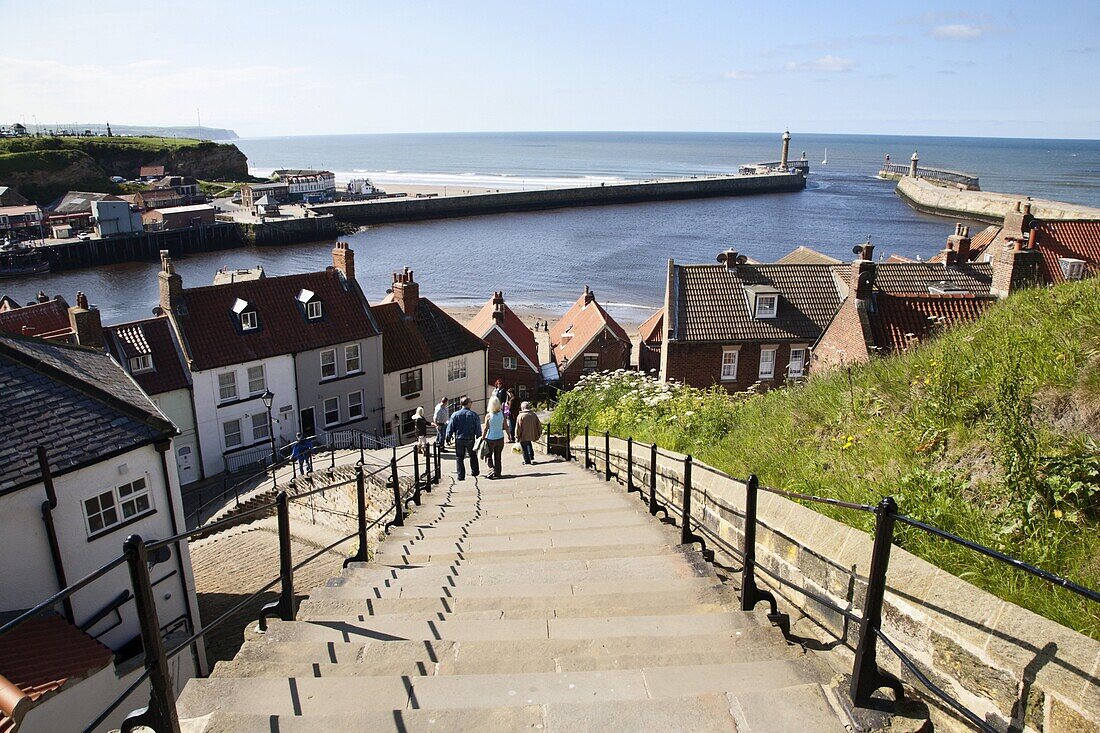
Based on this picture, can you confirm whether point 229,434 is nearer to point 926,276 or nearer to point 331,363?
point 331,363

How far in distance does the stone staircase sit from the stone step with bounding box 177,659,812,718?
0.03ft

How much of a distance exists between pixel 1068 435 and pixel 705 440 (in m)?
5.86

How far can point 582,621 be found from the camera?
16.3 ft

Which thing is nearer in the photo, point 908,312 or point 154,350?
point 908,312

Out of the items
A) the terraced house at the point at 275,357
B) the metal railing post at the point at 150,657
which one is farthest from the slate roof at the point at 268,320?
the metal railing post at the point at 150,657

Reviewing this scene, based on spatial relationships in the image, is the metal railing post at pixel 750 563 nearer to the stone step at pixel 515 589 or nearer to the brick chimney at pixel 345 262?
the stone step at pixel 515 589

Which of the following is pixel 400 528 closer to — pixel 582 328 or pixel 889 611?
pixel 889 611

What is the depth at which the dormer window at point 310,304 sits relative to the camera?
101 ft

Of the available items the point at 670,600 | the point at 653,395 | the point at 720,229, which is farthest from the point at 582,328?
the point at 720,229

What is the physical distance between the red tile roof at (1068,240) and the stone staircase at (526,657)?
26.8 meters

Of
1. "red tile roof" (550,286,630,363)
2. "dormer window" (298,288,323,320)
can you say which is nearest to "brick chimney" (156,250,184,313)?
"dormer window" (298,288,323,320)

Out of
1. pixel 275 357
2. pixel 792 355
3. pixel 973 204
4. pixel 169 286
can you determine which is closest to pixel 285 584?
pixel 275 357

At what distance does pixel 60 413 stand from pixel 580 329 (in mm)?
31084

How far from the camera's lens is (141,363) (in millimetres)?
26641
